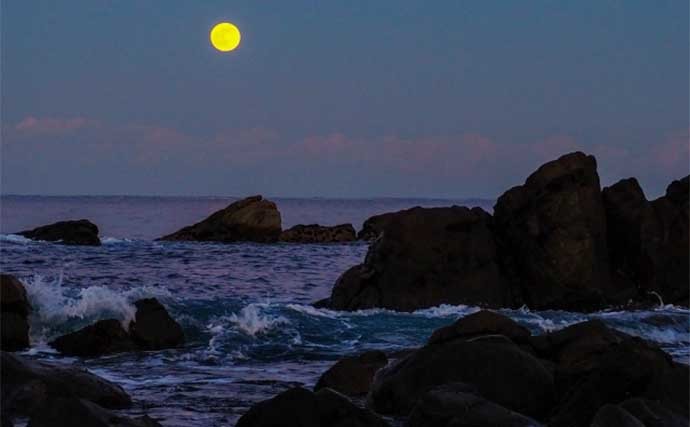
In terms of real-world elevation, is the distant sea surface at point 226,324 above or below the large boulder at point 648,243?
below

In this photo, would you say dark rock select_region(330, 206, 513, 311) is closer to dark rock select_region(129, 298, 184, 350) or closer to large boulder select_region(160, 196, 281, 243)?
dark rock select_region(129, 298, 184, 350)

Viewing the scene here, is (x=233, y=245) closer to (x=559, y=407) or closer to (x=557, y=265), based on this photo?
(x=557, y=265)

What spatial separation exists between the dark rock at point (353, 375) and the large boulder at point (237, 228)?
164 feet


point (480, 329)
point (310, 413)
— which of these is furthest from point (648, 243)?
point (310, 413)

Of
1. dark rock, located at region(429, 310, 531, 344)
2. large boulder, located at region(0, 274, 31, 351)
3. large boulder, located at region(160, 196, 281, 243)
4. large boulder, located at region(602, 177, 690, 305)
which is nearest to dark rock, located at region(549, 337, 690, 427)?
dark rock, located at region(429, 310, 531, 344)

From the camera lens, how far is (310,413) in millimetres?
11836

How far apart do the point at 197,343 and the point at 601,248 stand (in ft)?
43.1

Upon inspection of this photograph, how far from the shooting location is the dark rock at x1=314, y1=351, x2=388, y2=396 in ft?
52.9

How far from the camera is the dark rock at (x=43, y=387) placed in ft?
43.6

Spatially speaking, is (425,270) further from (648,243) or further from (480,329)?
(480,329)

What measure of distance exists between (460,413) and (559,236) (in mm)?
19177

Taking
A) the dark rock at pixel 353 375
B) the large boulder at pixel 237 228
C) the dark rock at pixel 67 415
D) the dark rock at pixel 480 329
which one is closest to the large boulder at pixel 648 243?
the dark rock at pixel 480 329

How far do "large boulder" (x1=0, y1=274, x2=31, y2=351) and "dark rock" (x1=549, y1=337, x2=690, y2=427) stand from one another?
38.4 ft

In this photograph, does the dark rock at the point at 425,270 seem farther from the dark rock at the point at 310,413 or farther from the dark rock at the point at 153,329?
the dark rock at the point at 310,413
